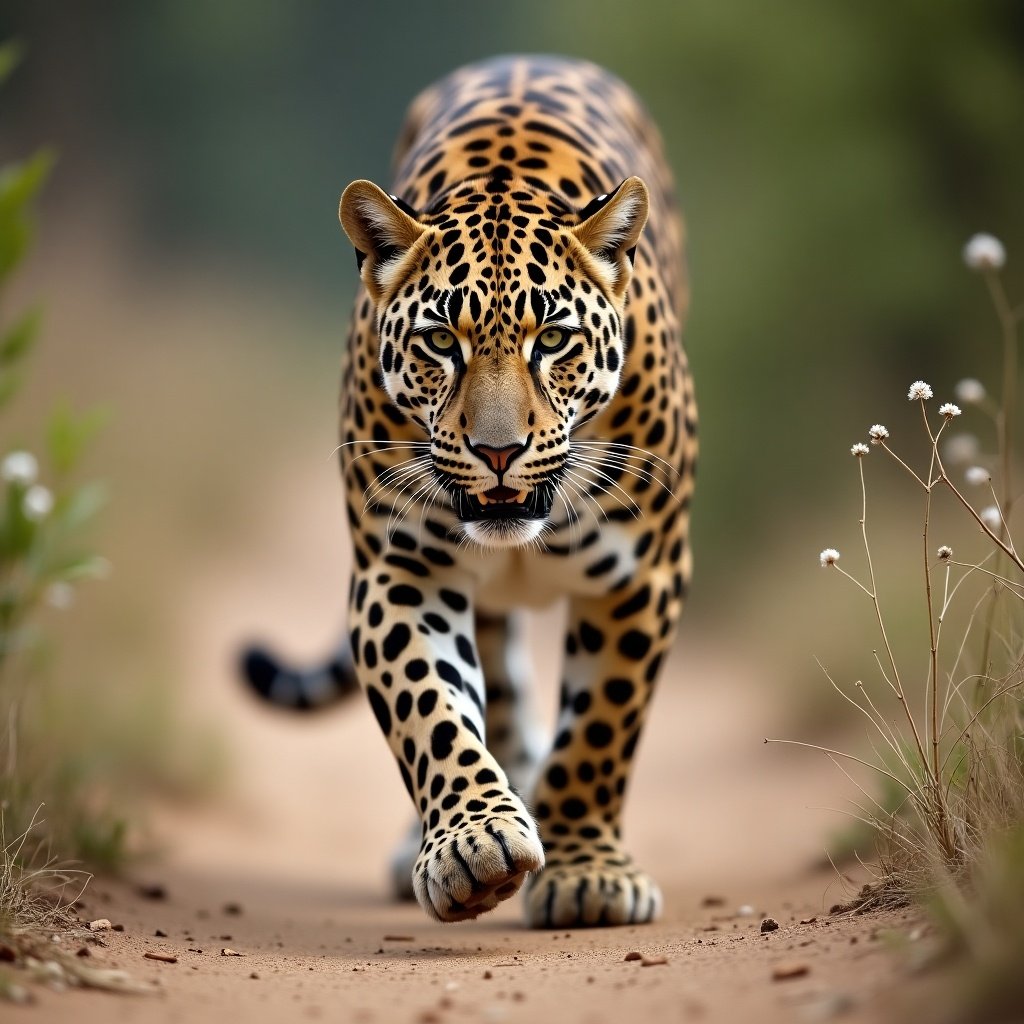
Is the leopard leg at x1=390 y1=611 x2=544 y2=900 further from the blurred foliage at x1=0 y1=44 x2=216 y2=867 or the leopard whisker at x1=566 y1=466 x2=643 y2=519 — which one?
the leopard whisker at x1=566 y1=466 x2=643 y2=519

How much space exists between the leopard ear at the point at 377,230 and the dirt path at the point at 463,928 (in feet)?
7.12

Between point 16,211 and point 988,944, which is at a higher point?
point 16,211

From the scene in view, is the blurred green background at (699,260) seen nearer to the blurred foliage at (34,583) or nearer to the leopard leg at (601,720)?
the blurred foliage at (34,583)

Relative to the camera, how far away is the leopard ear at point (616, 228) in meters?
5.22

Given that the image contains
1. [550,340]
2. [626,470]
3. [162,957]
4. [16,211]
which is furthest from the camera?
[16,211]

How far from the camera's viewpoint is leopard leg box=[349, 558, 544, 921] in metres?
4.61

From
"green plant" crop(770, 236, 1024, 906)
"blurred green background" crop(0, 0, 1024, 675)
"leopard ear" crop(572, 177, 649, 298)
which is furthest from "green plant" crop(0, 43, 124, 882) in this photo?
"blurred green background" crop(0, 0, 1024, 675)

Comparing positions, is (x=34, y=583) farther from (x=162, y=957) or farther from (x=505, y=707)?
(x=162, y=957)

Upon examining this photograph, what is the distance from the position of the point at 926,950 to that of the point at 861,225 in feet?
40.7

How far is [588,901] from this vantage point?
5.61m

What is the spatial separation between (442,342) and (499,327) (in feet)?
0.64

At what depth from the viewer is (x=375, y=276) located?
5316 millimetres

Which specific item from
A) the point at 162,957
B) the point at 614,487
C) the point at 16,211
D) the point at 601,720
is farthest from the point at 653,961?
the point at 16,211

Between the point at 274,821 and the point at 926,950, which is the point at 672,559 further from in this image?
the point at 274,821
